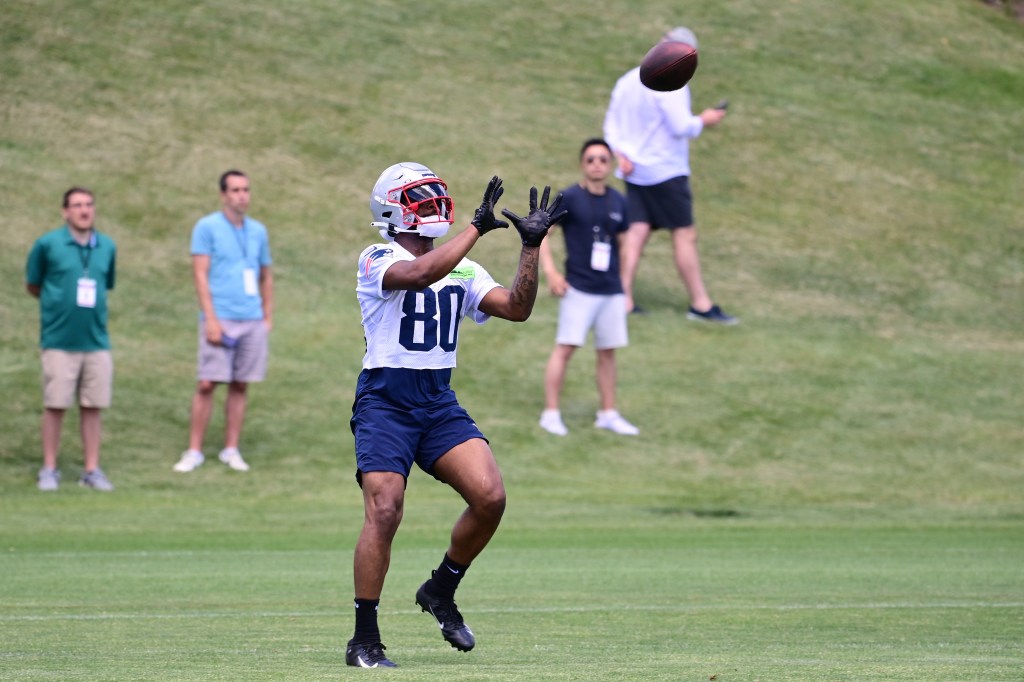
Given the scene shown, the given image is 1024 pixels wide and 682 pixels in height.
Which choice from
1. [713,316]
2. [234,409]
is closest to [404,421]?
[234,409]

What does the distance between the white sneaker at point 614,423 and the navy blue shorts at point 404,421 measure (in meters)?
9.62

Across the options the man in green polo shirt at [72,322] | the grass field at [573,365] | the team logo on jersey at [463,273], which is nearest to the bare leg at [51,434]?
the man in green polo shirt at [72,322]

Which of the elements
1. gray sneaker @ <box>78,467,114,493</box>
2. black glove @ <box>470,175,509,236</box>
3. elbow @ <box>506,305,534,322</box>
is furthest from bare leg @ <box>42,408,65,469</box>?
black glove @ <box>470,175,509,236</box>

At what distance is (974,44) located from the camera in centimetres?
3075

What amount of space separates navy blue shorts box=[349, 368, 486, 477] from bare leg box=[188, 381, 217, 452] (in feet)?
27.0

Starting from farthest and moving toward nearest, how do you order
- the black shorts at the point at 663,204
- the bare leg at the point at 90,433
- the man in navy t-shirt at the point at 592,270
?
→ 1. the black shorts at the point at 663,204
2. the man in navy t-shirt at the point at 592,270
3. the bare leg at the point at 90,433

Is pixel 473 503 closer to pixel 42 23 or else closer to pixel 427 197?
pixel 427 197

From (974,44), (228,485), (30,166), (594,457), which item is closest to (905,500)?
(594,457)

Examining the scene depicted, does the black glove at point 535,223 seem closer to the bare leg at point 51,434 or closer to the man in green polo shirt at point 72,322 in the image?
the man in green polo shirt at point 72,322

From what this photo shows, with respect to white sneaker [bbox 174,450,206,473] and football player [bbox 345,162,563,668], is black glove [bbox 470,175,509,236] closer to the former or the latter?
football player [bbox 345,162,563,668]

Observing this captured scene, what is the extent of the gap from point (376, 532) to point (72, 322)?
859 cm

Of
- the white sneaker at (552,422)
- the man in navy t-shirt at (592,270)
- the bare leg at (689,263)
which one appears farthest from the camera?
the bare leg at (689,263)

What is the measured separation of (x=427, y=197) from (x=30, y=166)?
15.9m

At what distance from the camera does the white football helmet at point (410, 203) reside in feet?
25.2
